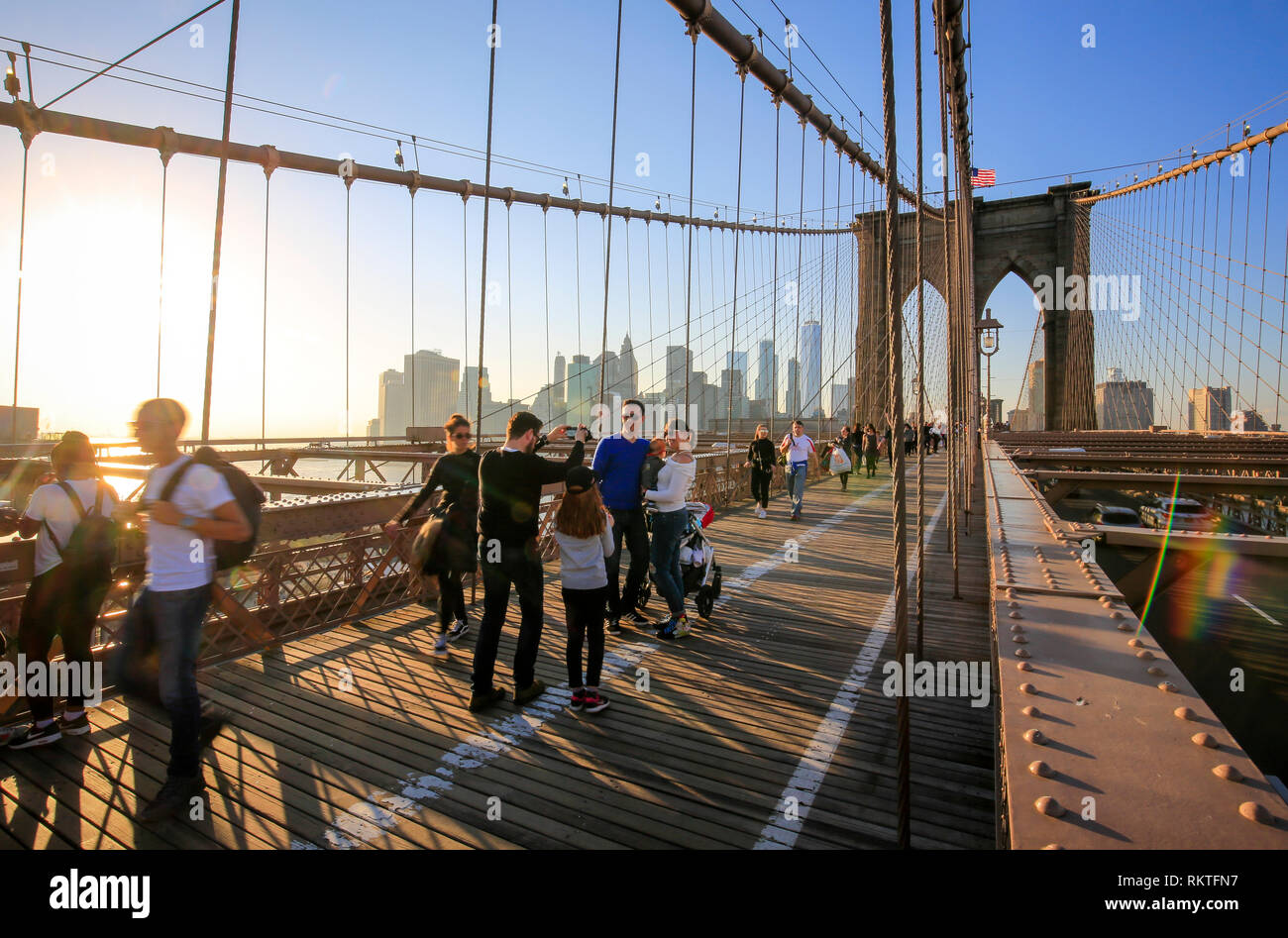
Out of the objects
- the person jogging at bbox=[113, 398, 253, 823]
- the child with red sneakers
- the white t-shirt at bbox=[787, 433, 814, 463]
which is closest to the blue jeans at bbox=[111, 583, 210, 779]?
the person jogging at bbox=[113, 398, 253, 823]

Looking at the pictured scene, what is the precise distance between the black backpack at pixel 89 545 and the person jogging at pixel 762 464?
8012mm

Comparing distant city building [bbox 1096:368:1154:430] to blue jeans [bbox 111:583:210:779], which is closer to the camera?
blue jeans [bbox 111:583:210:779]

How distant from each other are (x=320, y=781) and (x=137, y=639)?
904mm

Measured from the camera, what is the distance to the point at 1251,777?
1.24m

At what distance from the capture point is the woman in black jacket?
10.1 m

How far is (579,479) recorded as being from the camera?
131 inches

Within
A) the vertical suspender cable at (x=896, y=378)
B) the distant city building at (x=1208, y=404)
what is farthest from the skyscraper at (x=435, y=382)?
the distant city building at (x=1208, y=404)

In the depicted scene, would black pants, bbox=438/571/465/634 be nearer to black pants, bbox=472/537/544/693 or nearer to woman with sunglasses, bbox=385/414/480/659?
woman with sunglasses, bbox=385/414/480/659

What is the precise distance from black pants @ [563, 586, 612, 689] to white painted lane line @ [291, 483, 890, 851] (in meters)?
0.24

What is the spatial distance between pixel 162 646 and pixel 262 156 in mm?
11341

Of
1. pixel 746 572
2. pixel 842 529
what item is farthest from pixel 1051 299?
pixel 746 572

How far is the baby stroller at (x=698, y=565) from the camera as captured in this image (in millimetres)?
5039
